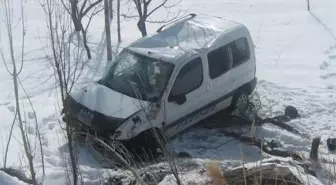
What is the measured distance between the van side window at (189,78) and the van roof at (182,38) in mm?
230

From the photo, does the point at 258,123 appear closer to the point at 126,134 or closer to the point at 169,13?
the point at 126,134

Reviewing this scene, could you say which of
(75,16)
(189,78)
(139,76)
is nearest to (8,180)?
(139,76)

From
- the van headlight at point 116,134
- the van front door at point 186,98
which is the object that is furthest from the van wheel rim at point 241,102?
the van headlight at point 116,134

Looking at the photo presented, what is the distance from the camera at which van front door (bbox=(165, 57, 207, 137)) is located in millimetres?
9406

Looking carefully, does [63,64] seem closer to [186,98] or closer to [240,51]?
[186,98]

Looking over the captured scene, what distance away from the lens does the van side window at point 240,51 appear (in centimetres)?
1039

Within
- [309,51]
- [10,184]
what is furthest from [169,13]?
[10,184]

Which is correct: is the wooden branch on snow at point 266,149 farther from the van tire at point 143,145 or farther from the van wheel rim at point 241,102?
the van tire at point 143,145

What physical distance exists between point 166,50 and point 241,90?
5.81 ft

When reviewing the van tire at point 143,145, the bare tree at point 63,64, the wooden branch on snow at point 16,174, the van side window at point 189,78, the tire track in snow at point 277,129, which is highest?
the bare tree at point 63,64

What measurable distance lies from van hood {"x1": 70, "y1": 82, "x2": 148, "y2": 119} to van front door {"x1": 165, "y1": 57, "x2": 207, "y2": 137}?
0.58 meters

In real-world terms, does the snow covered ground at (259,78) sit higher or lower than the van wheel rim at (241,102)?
lower

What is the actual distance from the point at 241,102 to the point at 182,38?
165 centimetres

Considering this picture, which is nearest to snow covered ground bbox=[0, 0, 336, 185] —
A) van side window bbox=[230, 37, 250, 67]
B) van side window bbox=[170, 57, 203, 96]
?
van side window bbox=[170, 57, 203, 96]
